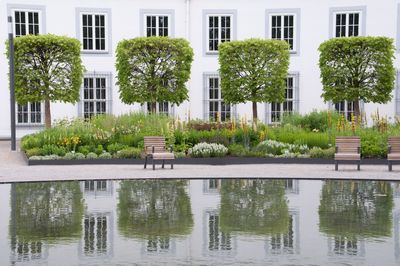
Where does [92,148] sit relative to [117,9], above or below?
below

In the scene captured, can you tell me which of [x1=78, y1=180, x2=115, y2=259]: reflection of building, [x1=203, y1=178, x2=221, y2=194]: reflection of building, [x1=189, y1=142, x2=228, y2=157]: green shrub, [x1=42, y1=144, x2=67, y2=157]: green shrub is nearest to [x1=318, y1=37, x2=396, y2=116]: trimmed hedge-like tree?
[x1=189, y1=142, x2=228, y2=157]: green shrub

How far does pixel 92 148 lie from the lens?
719 inches

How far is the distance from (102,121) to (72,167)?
11.7ft

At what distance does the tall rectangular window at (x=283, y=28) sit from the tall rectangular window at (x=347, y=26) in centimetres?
203

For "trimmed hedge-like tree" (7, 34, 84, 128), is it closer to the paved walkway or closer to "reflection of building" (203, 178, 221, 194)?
the paved walkway

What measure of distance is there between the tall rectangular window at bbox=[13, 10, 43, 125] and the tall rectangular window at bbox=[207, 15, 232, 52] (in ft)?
26.1

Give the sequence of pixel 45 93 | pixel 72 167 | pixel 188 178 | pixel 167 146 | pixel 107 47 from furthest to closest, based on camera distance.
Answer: pixel 107 47
pixel 45 93
pixel 167 146
pixel 72 167
pixel 188 178

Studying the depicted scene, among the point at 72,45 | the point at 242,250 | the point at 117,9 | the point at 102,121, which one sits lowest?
the point at 242,250

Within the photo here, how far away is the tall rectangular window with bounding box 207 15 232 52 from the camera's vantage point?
27484mm

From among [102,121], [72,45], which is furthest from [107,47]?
[102,121]

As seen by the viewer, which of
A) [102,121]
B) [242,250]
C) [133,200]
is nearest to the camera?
[242,250]

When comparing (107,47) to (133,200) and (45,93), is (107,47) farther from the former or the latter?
(133,200)

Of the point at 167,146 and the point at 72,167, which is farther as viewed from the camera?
the point at 167,146

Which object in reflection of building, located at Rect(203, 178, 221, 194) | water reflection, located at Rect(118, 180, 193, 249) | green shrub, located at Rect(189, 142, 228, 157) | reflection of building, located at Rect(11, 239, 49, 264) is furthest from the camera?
green shrub, located at Rect(189, 142, 228, 157)
